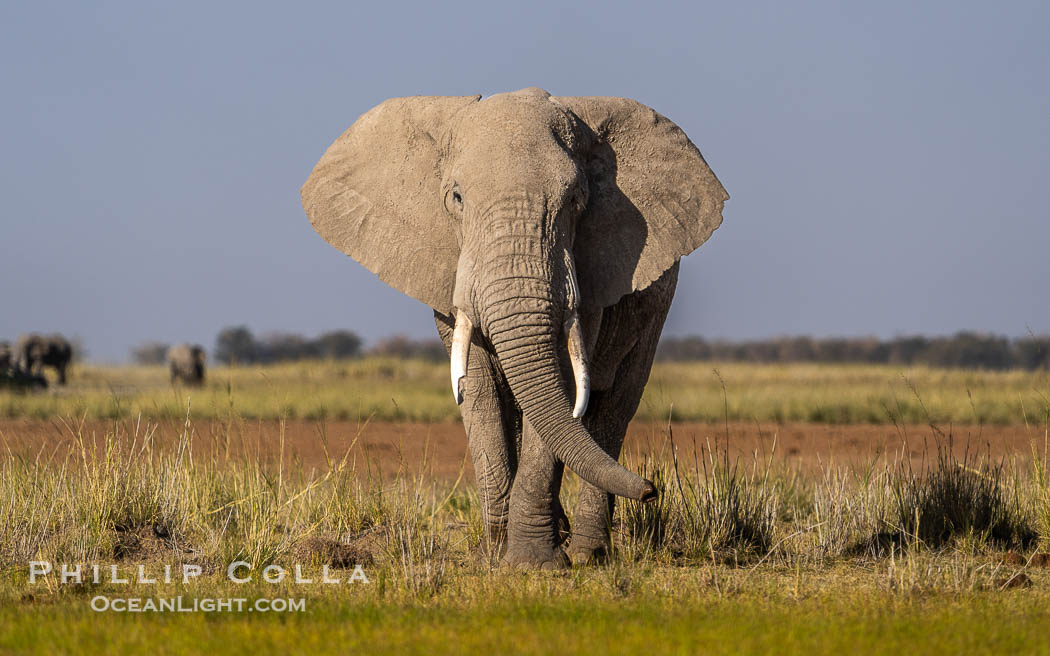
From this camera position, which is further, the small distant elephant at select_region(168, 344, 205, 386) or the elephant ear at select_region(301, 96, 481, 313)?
the small distant elephant at select_region(168, 344, 205, 386)

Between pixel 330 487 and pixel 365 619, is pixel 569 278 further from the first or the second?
pixel 330 487

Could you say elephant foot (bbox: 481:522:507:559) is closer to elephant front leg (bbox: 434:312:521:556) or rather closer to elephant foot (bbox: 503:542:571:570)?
elephant front leg (bbox: 434:312:521:556)

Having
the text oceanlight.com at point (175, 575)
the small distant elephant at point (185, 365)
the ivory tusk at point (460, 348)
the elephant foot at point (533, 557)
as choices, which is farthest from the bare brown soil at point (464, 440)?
the small distant elephant at point (185, 365)

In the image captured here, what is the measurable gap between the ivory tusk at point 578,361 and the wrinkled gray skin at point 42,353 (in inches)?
1093

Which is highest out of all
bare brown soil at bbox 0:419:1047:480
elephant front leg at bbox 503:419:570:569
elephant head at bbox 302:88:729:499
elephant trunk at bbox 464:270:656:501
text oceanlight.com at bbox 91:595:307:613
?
elephant head at bbox 302:88:729:499

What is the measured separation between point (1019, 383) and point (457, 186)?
25770mm

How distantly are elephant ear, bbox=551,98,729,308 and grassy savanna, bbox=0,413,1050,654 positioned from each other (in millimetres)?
1400

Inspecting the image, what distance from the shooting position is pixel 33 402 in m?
22.5

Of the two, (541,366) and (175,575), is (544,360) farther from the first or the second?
(175,575)

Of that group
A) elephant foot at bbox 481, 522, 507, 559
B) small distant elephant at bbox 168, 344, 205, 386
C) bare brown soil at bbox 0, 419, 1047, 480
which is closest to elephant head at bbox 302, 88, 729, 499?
elephant foot at bbox 481, 522, 507, 559

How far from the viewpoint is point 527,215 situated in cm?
662

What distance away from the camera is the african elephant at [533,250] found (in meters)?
6.64

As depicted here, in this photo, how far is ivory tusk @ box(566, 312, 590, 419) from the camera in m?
6.67

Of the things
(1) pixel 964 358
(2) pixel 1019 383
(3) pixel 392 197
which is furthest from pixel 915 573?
(1) pixel 964 358
